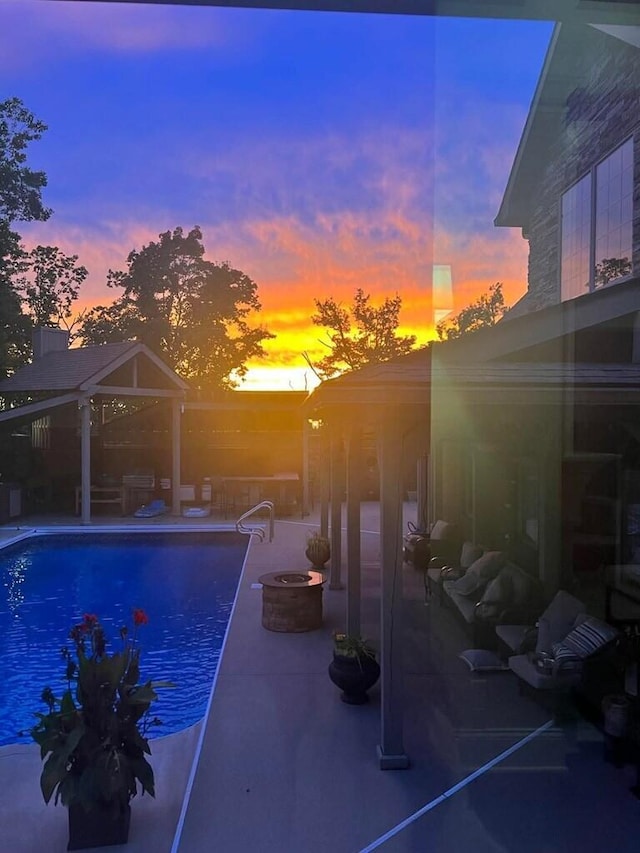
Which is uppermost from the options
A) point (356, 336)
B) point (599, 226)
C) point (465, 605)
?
point (356, 336)

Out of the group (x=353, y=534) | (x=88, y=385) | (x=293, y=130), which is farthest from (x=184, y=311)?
(x=293, y=130)

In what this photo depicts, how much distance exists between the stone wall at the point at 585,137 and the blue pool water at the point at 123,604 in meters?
6.33

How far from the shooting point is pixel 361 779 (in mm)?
4320

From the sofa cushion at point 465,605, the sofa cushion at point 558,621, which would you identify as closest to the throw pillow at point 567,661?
the sofa cushion at point 558,621

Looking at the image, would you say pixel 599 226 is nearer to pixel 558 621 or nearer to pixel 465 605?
pixel 465 605

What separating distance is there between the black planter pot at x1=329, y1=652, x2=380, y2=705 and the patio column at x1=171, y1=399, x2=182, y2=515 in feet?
41.3

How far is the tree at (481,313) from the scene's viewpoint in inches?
418

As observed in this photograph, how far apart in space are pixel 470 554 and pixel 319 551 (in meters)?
2.68

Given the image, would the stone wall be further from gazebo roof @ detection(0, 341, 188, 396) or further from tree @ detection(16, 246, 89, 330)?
tree @ detection(16, 246, 89, 330)

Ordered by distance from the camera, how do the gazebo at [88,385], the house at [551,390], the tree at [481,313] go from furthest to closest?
the gazebo at [88,385] < the tree at [481,313] < the house at [551,390]

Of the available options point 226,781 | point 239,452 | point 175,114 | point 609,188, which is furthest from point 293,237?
point 239,452

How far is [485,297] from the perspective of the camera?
10703 mm

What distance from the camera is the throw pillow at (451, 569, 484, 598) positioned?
24.5 ft

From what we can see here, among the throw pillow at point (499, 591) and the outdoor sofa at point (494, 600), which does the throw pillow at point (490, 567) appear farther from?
the throw pillow at point (499, 591)
